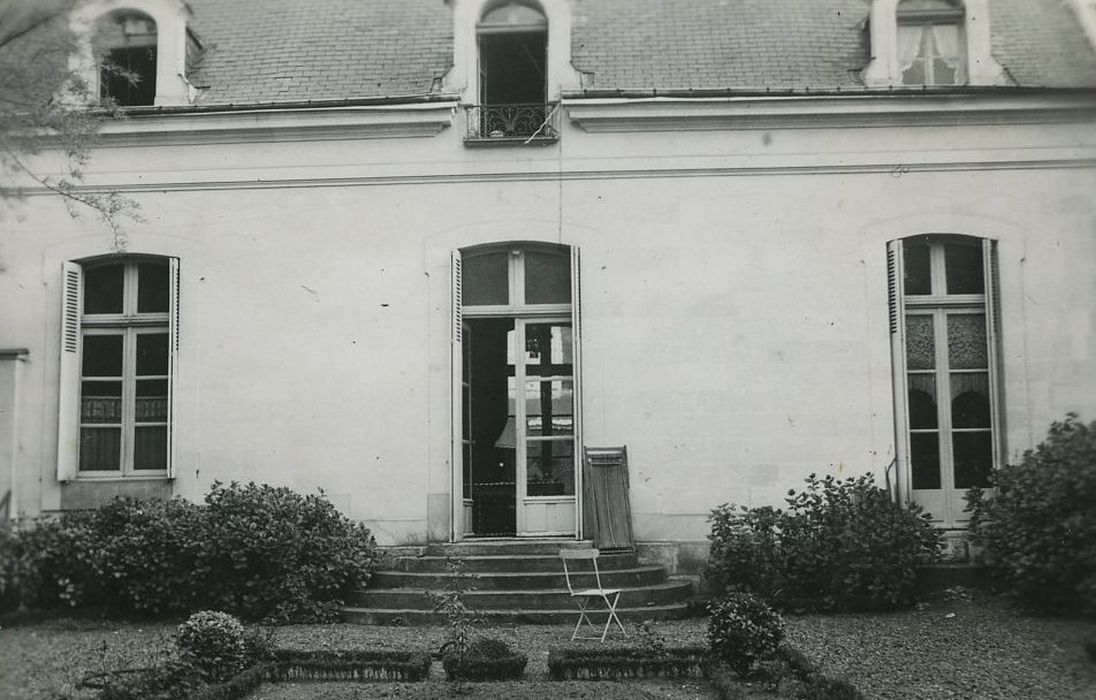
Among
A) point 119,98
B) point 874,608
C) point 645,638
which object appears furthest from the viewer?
point 119,98

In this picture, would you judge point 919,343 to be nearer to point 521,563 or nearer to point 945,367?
point 945,367

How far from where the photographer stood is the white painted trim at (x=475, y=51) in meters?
10.9

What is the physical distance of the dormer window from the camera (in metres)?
10.9

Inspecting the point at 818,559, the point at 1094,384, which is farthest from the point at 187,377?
the point at 1094,384

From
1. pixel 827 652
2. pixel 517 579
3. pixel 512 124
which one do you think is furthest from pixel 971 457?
pixel 512 124

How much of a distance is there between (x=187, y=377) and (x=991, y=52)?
8.98 m

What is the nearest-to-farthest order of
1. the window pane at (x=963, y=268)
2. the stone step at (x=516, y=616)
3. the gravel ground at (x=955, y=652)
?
the gravel ground at (x=955, y=652) → the stone step at (x=516, y=616) → the window pane at (x=963, y=268)

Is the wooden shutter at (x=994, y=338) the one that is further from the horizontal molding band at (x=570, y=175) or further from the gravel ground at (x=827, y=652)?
the gravel ground at (x=827, y=652)

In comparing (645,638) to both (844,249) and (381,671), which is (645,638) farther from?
(844,249)

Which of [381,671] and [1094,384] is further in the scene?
[1094,384]

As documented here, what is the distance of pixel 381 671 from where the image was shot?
22.9ft

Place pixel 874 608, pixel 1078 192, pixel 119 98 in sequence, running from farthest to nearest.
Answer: pixel 119 98 → pixel 1078 192 → pixel 874 608

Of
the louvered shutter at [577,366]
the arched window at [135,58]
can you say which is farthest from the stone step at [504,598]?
the arched window at [135,58]

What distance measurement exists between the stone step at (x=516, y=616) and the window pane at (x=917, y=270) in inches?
168
